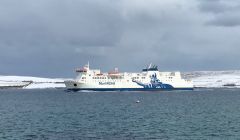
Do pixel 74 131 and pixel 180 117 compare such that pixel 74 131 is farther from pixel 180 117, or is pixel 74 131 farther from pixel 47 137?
pixel 180 117

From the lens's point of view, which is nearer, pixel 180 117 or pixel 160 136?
pixel 160 136

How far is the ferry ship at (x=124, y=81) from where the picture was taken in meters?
145

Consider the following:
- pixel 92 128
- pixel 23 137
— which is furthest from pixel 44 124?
pixel 23 137

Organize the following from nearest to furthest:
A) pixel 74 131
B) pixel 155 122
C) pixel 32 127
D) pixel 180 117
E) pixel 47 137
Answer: pixel 47 137 < pixel 74 131 < pixel 32 127 < pixel 155 122 < pixel 180 117

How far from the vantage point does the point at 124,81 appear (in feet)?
482

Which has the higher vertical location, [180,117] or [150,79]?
[150,79]

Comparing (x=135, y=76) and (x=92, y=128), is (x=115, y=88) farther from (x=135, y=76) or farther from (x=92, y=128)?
(x=92, y=128)

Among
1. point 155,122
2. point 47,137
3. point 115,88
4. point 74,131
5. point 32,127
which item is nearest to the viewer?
point 47,137

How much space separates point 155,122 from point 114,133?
411 inches

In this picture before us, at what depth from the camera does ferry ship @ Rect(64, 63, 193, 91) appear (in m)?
145

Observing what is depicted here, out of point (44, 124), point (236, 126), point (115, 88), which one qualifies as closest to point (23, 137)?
point (44, 124)

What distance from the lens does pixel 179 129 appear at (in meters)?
46.1

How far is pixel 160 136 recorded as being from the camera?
136 ft

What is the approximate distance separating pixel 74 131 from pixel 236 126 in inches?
638
